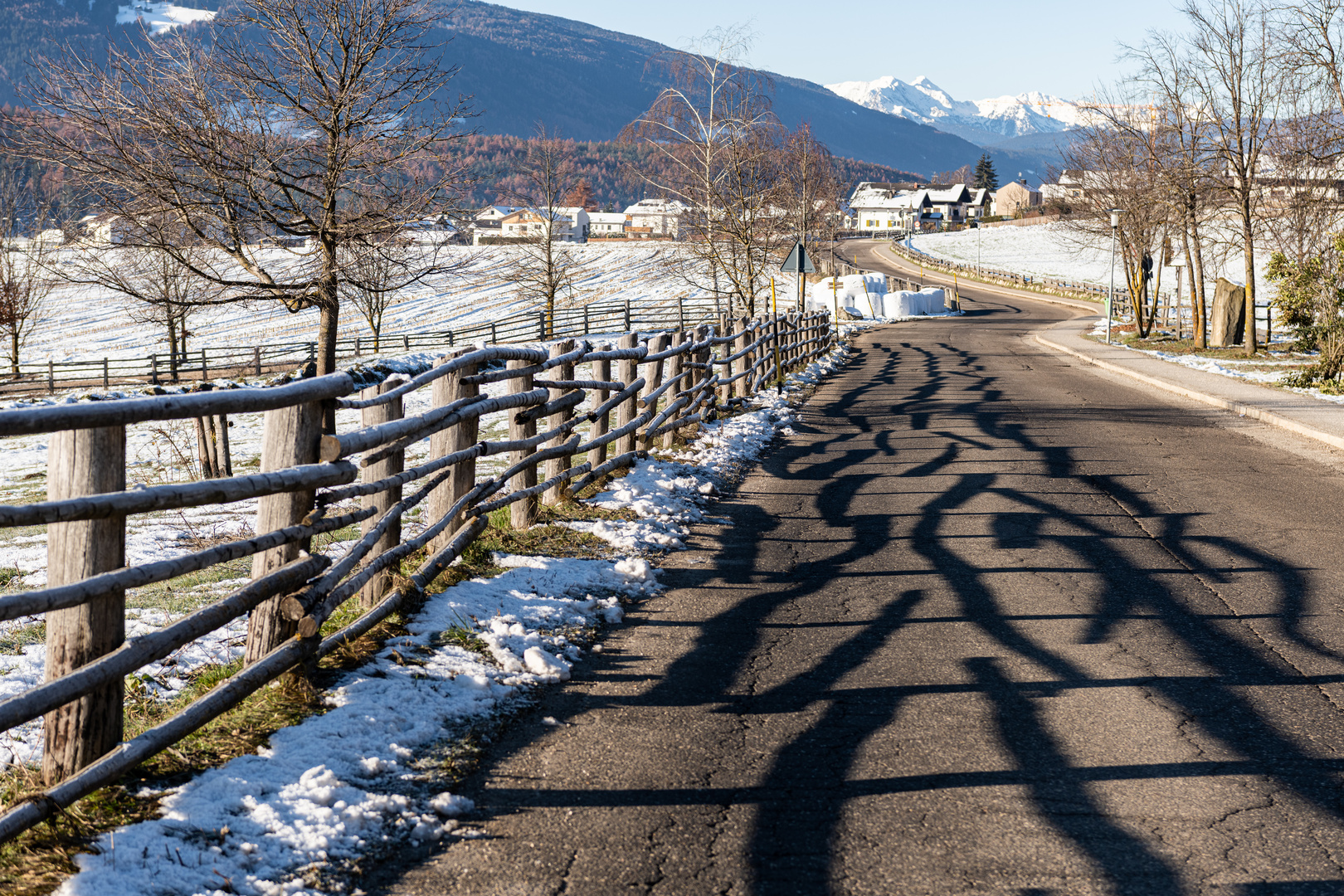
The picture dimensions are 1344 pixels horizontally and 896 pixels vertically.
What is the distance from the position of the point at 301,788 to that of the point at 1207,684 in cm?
383

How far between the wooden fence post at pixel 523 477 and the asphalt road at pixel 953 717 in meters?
1.24

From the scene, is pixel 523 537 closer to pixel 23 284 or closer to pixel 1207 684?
pixel 1207 684

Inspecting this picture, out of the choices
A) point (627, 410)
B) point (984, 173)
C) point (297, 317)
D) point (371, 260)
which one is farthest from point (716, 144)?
point (984, 173)

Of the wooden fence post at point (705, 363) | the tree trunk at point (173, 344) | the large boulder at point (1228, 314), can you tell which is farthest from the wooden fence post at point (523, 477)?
the large boulder at point (1228, 314)

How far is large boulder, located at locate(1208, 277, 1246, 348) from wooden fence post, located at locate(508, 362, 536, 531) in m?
28.5

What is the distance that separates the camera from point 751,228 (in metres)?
22.4

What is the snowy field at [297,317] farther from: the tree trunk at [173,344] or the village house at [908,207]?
the village house at [908,207]

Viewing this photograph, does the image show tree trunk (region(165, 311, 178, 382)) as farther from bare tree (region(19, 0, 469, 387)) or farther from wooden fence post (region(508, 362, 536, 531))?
wooden fence post (region(508, 362, 536, 531))

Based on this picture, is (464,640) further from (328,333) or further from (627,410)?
(328,333)

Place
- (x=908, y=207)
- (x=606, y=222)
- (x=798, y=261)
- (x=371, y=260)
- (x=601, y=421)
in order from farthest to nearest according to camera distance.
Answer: (x=606, y=222)
(x=908, y=207)
(x=798, y=261)
(x=371, y=260)
(x=601, y=421)

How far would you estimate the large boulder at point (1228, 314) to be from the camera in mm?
30344

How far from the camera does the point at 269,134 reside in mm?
14188

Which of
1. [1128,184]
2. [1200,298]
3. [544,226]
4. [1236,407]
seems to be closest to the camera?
[1236,407]

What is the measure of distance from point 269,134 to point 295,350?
3172 cm
